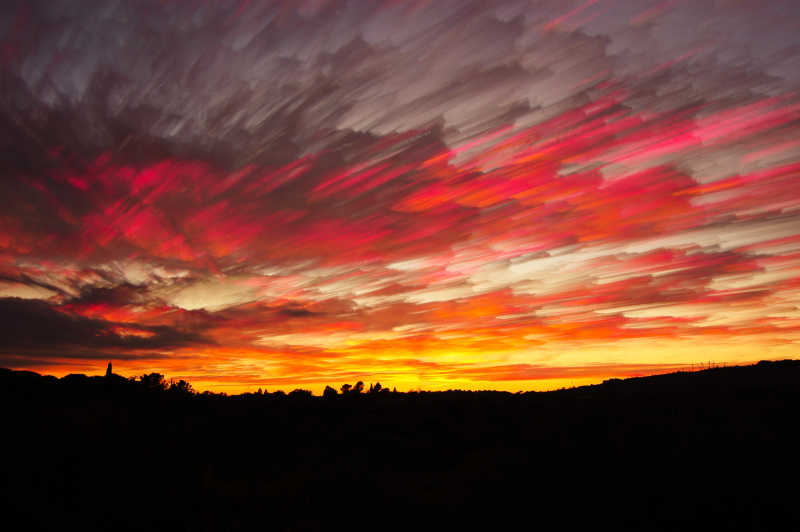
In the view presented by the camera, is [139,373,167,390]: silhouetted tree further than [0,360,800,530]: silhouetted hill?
Yes

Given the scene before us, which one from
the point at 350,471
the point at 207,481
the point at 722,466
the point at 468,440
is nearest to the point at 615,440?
the point at 722,466

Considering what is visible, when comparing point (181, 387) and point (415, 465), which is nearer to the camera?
point (415, 465)

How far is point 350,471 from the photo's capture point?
14.9m

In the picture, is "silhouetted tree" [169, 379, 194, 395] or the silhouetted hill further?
"silhouetted tree" [169, 379, 194, 395]

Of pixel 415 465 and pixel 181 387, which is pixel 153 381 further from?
pixel 415 465

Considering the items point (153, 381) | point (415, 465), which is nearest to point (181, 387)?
point (153, 381)

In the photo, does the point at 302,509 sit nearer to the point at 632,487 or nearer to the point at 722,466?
the point at 632,487

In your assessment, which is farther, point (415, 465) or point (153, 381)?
point (153, 381)

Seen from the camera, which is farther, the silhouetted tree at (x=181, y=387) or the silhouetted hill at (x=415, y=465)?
the silhouetted tree at (x=181, y=387)

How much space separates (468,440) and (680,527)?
30.5 ft

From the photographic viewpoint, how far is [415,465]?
1656cm

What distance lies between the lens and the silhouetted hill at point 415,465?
11.0m

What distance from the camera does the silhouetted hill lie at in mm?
11047

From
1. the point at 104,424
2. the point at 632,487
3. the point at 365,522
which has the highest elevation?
the point at 104,424
